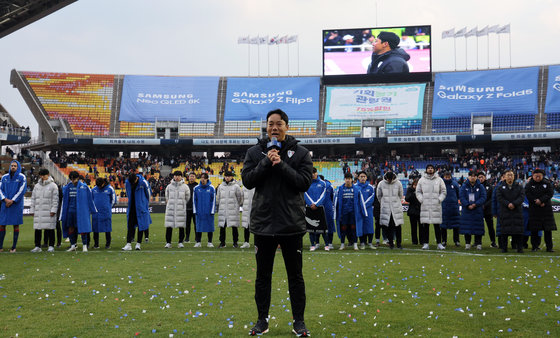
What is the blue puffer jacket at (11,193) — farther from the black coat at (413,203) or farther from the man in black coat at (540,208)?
the man in black coat at (540,208)

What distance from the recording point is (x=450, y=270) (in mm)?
9570

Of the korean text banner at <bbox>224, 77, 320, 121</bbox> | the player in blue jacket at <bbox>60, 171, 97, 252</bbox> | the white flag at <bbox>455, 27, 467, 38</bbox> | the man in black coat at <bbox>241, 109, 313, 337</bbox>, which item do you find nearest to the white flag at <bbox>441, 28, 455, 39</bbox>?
the white flag at <bbox>455, 27, 467, 38</bbox>

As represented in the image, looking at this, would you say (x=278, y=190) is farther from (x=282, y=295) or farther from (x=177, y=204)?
(x=177, y=204)

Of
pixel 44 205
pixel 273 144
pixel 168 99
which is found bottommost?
pixel 44 205

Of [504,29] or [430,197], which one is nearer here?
[430,197]

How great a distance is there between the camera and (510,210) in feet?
41.2

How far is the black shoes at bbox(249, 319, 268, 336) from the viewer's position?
5.19 meters

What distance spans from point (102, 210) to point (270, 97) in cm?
3837

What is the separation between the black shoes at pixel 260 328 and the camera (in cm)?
519

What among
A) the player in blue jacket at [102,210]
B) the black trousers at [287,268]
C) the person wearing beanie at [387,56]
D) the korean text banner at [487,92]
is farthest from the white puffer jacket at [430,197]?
the person wearing beanie at [387,56]

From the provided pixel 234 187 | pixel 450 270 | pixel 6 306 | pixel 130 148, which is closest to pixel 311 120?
pixel 130 148

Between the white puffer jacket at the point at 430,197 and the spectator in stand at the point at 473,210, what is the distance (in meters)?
0.75

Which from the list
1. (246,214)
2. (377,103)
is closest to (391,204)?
(246,214)

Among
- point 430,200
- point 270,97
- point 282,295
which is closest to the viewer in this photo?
point 282,295
